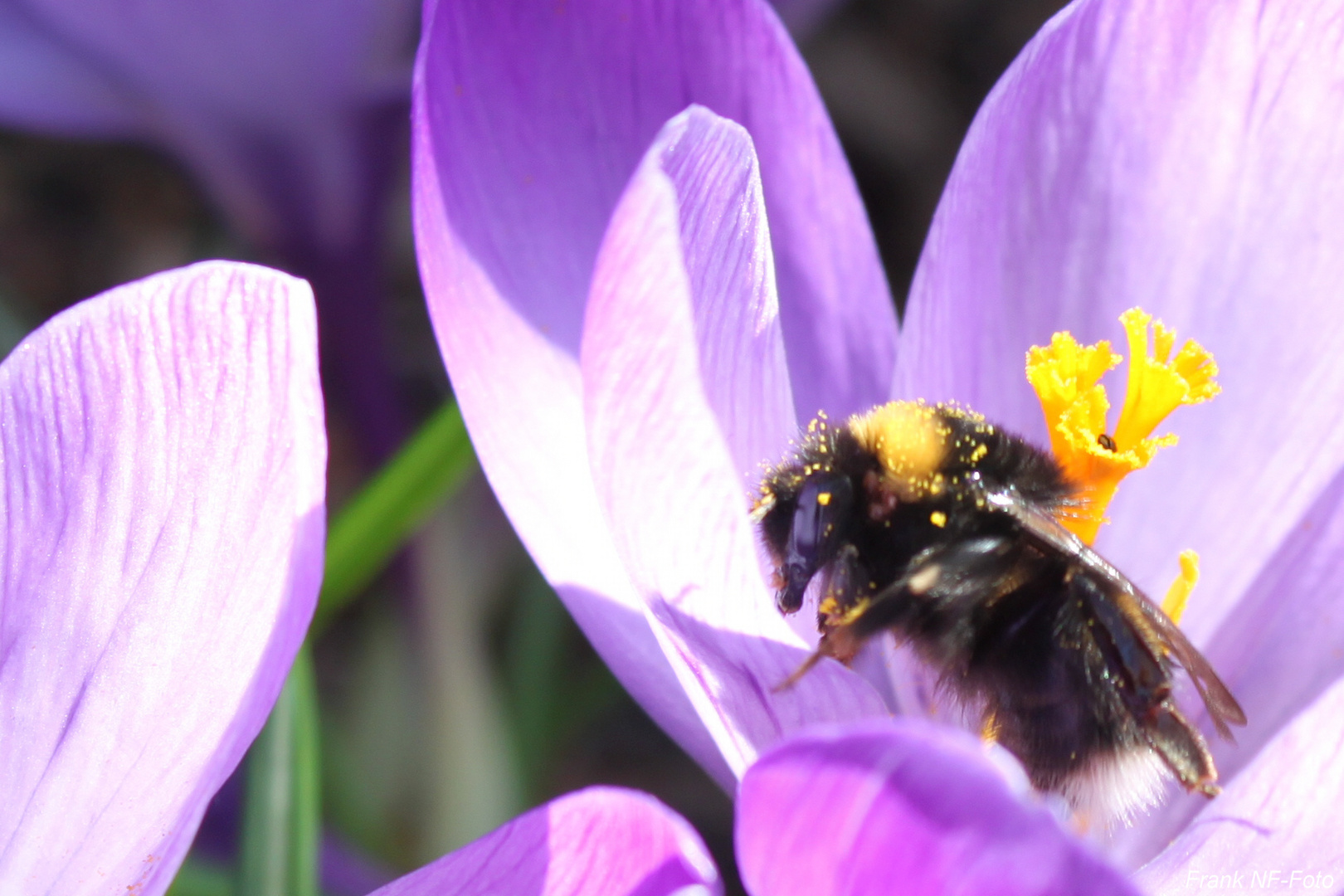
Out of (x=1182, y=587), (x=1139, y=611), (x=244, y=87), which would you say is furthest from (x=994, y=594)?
(x=244, y=87)

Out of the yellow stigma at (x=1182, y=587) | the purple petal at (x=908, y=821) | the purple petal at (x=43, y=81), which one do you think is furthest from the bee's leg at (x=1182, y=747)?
the purple petal at (x=43, y=81)

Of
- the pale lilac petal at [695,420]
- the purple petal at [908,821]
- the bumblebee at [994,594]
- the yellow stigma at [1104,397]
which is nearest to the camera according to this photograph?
the purple petal at [908,821]

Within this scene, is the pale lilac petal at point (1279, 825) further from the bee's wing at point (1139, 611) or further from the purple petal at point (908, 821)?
the purple petal at point (908, 821)

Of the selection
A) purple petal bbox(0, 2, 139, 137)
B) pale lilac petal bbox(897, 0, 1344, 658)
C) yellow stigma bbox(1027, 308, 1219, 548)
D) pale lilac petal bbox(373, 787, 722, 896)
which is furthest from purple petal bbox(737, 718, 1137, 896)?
purple petal bbox(0, 2, 139, 137)

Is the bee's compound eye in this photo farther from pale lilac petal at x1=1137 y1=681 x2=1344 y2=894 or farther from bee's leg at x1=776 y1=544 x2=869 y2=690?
pale lilac petal at x1=1137 y1=681 x2=1344 y2=894

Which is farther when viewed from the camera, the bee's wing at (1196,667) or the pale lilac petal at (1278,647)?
the pale lilac petal at (1278,647)

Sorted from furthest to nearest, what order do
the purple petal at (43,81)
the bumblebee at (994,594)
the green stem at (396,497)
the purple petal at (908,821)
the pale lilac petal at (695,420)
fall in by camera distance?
the purple petal at (43,81), the green stem at (396,497), the bumblebee at (994,594), the pale lilac petal at (695,420), the purple petal at (908,821)

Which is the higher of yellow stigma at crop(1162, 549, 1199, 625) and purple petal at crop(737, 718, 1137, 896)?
purple petal at crop(737, 718, 1137, 896)

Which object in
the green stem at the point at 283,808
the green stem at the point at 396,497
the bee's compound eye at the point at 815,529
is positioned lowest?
the green stem at the point at 283,808
